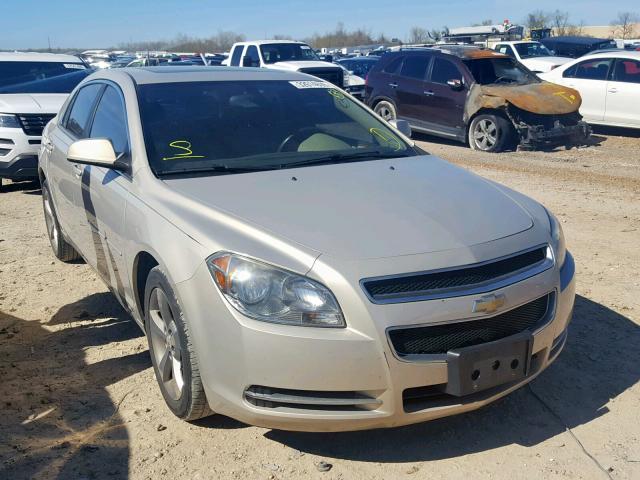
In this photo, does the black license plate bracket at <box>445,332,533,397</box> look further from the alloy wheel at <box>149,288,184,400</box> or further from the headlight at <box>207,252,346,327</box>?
the alloy wheel at <box>149,288,184,400</box>

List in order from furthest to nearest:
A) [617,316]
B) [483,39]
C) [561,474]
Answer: [483,39], [617,316], [561,474]

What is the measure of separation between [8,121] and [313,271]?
7.62 m

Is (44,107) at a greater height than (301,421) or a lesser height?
greater

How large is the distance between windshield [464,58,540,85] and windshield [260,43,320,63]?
786 cm

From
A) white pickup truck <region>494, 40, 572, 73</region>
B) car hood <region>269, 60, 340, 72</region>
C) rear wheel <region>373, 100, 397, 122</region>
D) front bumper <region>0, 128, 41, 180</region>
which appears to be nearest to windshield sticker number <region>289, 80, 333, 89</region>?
front bumper <region>0, 128, 41, 180</region>

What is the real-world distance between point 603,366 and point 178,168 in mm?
2617

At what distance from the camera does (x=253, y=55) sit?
64.2 feet

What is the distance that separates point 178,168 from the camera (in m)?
3.81

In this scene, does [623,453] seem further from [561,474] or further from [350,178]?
A: [350,178]

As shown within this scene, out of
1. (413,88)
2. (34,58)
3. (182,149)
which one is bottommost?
(413,88)

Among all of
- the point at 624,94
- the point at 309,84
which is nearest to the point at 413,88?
the point at 624,94

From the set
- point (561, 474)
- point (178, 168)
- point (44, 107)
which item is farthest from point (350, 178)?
point (44, 107)

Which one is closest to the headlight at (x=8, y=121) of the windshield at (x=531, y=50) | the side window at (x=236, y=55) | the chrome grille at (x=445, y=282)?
the chrome grille at (x=445, y=282)

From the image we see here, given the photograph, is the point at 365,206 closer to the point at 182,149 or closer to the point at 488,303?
the point at 488,303
